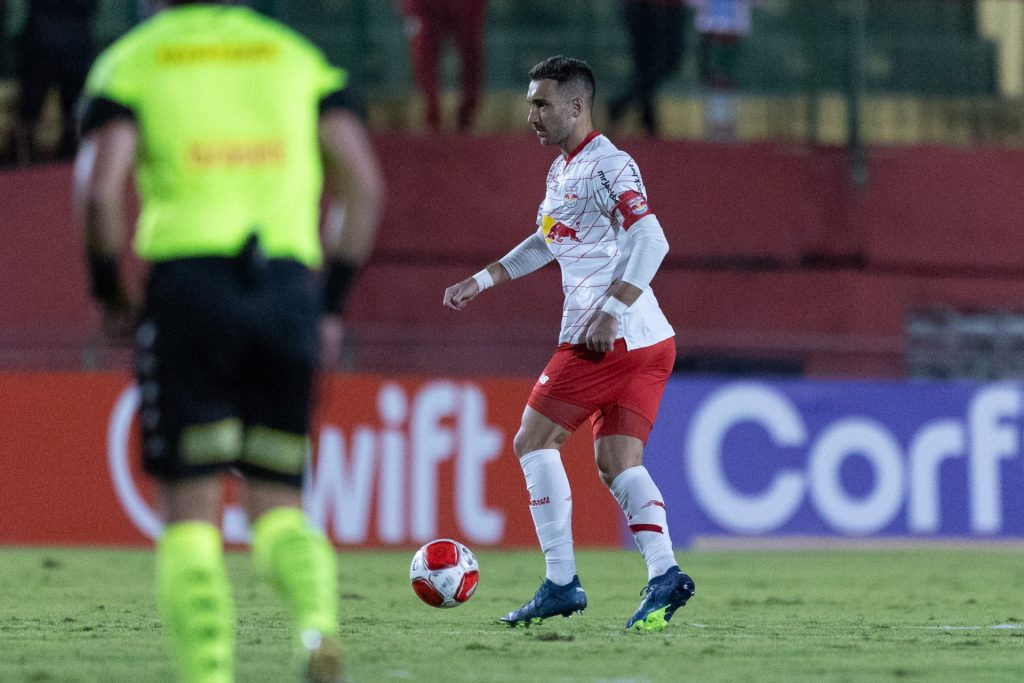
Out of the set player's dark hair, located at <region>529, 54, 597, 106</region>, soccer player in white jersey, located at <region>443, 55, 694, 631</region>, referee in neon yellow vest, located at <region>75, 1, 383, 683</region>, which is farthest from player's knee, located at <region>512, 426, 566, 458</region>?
referee in neon yellow vest, located at <region>75, 1, 383, 683</region>

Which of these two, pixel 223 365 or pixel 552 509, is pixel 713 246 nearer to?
pixel 552 509

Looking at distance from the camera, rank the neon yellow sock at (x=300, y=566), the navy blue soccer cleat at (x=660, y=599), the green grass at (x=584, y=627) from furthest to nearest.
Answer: the navy blue soccer cleat at (x=660, y=599), the green grass at (x=584, y=627), the neon yellow sock at (x=300, y=566)

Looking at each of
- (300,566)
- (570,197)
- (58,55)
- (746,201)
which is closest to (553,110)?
(570,197)

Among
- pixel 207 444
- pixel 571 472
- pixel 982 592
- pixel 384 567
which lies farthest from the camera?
pixel 571 472

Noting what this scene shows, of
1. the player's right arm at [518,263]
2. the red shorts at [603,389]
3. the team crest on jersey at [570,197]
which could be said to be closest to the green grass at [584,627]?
the red shorts at [603,389]

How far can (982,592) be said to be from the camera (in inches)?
398

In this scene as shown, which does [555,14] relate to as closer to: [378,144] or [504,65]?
[504,65]

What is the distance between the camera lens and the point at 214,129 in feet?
14.7

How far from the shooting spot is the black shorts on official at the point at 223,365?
4.41m

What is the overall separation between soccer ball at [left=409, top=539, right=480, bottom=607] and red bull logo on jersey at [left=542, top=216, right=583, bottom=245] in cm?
140

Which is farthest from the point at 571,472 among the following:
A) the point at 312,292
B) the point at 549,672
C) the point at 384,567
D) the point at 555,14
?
the point at 312,292

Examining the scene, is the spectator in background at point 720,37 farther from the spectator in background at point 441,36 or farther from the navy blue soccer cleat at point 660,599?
the navy blue soccer cleat at point 660,599

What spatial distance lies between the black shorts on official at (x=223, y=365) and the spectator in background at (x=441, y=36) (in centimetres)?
1113

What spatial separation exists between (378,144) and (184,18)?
1123 centimetres
